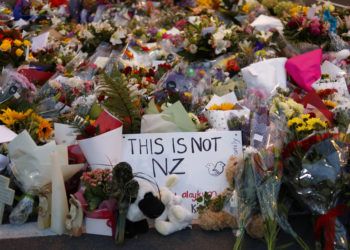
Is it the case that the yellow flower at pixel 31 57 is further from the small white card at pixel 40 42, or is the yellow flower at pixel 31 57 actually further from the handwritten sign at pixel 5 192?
the handwritten sign at pixel 5 192

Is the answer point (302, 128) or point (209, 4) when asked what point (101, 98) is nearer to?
point (302, 128)

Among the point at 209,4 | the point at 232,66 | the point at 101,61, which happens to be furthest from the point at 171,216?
the point at 209,4

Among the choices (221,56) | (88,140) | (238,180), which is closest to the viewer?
(238,180)

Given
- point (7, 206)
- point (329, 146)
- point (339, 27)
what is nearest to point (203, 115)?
point (329, 146)

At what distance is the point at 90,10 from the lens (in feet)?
18.1

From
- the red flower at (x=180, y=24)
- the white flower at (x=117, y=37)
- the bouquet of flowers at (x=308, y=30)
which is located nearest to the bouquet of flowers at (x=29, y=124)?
the white flower at (x=117, y=37)

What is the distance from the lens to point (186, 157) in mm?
2223

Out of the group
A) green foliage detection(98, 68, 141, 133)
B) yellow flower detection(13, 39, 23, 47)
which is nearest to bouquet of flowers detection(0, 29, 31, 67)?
yellow flower detection(13, 39, 23, 47)

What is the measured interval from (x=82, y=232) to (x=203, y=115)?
0.98 m

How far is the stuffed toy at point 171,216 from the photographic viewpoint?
1984mm

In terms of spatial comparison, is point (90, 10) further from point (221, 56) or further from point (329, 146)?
point (329, 146)

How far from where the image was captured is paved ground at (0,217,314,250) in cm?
195

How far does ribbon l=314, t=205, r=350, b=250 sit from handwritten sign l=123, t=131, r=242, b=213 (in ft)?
1.60

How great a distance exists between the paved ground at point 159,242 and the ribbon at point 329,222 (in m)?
0.13
